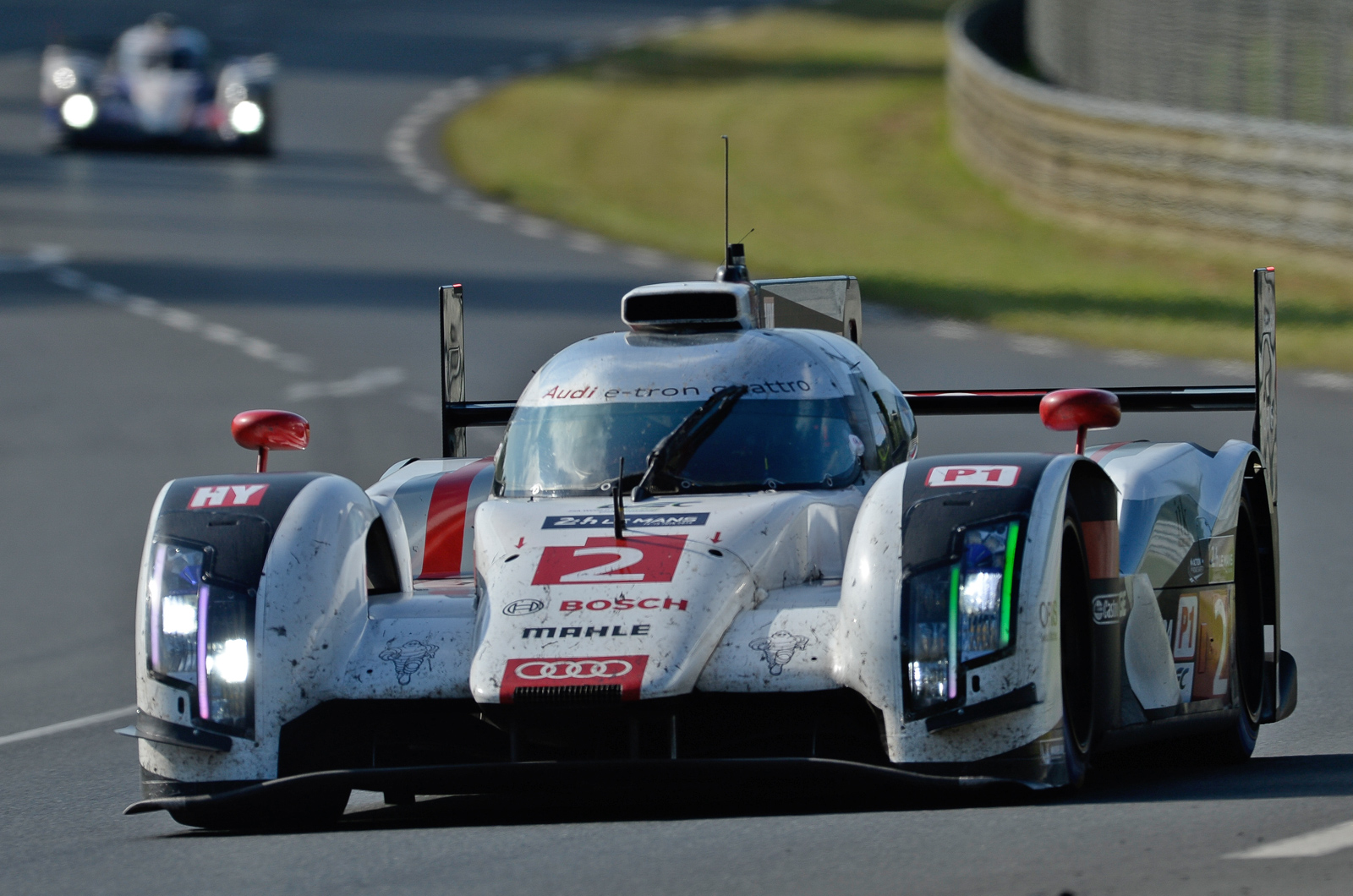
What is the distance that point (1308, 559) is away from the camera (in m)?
13.1

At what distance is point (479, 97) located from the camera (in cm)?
4050

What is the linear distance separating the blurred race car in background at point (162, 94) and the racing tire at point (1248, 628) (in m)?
25.4

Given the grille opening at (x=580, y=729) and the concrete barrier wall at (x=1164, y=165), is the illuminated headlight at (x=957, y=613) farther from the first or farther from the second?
the concrete barrier wall at (x=1164, y=165)

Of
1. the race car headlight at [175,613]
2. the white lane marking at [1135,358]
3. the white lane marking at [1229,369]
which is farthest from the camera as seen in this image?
the white lane marking at [1135,358]

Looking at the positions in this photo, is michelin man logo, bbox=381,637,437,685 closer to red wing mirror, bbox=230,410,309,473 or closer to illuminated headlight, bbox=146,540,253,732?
illuminated headlight, bbox=146,540,253,732

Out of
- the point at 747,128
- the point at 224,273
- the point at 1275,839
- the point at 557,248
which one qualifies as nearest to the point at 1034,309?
the point at 557,248

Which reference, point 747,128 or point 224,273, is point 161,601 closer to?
point 224,273

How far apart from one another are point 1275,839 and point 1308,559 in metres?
7.87

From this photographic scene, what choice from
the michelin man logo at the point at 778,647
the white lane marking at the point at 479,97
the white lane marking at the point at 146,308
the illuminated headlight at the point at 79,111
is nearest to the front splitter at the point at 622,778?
the michelin man logo at the point at 778,647

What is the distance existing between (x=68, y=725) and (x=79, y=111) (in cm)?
2439

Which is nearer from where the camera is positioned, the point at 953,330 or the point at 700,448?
the point at 700,448

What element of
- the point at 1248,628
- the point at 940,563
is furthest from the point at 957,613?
→ the point at 1248,628

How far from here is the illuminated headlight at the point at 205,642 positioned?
6691 mm

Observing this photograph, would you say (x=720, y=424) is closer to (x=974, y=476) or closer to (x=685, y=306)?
(x=685, y=306)
